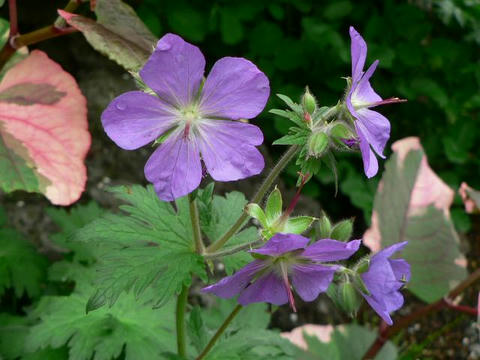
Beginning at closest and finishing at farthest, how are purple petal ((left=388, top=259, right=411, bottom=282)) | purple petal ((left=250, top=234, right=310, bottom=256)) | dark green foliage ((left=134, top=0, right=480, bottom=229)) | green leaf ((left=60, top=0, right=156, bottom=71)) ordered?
1. purple petal ((left=250, top=234, right=310, bottom=256))
2. purple petal ((left=388, top=259, right=411, bottom=282))
3. green leaf ((left=60, top=0, right=156, bottom=71))
4. dark green foliage ((left=134, top=0, right=480, bottom=229))

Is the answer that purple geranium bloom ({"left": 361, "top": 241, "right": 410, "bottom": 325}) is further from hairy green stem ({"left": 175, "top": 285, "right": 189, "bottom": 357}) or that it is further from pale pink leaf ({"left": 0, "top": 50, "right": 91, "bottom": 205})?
pale pink leaf ({"left": 0, "top": 50, "right": 91, "bottom": 205})

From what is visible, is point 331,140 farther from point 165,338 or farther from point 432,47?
point 432,47

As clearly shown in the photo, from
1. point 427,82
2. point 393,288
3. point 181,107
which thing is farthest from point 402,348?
point 181,107

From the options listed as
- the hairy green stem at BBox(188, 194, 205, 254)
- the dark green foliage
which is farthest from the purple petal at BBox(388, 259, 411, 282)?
the dark green foliage

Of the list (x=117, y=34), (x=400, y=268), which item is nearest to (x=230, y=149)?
(x=400, y=268)

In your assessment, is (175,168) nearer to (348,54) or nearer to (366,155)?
(366,155)

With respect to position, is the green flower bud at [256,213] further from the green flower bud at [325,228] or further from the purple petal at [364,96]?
the purple petal at [364,96]
